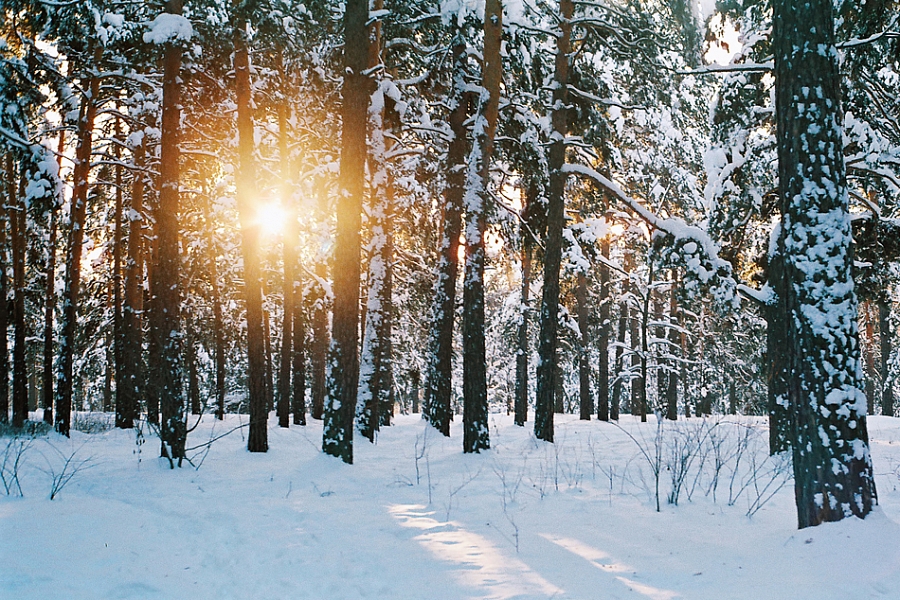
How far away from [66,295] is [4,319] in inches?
95.4

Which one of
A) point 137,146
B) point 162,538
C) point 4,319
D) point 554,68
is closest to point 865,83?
point 554,68

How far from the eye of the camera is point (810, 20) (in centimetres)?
484

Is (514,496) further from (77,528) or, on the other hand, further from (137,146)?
(137,146)

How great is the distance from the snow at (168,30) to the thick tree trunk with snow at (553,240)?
6.90 m

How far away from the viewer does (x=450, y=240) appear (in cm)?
1194

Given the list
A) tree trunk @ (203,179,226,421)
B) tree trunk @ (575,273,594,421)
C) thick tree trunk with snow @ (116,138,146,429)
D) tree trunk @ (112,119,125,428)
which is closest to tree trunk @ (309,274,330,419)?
tree trunk @ (203,179,226,421)

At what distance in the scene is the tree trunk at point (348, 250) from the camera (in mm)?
9086

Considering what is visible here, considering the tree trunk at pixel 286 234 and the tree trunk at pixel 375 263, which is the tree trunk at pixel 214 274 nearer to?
the tree trunk at pixel 286 234

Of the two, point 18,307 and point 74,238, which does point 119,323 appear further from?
point 74,238

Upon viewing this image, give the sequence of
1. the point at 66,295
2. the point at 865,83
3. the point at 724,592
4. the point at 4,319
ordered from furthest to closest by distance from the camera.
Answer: the point at 4,319, the point at 66,295, the point at 865,83, the point at 724,592

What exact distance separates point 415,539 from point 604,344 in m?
18.1

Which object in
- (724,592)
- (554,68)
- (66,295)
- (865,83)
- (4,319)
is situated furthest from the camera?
(4,319)

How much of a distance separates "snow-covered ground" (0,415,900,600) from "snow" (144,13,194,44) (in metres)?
6.06

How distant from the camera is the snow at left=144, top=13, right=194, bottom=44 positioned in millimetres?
8352
